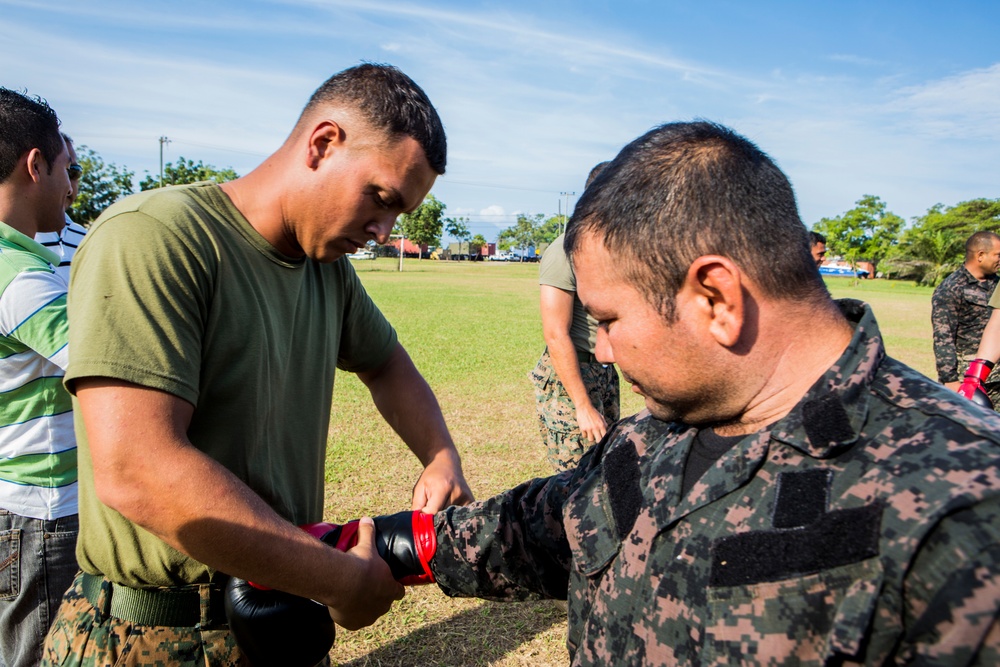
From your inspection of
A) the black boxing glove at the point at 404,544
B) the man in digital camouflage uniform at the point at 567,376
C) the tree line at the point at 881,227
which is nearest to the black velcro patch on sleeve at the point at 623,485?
the black boxing glove at the point at 404,544

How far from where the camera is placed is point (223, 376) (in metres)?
1.86

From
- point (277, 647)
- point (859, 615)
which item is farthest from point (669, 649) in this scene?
point (277, 647)

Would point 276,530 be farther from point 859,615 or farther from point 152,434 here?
point 859,615

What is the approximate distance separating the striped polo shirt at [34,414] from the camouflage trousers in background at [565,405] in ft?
9.29

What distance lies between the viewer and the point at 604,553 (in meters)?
1.58

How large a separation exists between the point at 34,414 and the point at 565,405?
2.97 metres

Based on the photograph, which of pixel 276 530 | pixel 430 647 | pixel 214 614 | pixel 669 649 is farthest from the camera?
pixel 430 647

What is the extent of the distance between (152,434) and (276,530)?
37 centimetres

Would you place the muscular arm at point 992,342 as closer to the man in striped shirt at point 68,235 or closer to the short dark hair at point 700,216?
the short dark hair at point 700,216

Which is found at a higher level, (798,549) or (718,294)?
(718,294)

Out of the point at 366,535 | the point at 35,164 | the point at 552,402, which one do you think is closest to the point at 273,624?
the point at 366,535

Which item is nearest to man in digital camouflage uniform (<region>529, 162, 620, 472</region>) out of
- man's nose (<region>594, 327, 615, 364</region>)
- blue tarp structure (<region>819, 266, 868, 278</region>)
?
man's nose (<region>594, 327, 615, 364</region>)

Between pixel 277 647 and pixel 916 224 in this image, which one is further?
pixel 916 224

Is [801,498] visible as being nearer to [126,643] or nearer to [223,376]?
[223,376]
